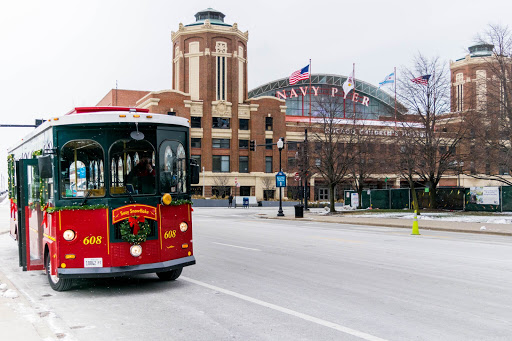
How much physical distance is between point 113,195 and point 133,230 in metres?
0.68

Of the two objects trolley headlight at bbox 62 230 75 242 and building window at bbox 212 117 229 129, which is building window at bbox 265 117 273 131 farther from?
trolley headlight at bbox 62 230 75 242

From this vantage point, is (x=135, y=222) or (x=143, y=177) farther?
(x=143, y=177)

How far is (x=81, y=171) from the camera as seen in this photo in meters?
8.95

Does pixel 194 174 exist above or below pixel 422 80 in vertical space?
below

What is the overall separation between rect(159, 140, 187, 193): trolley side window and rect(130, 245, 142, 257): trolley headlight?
1086 mm

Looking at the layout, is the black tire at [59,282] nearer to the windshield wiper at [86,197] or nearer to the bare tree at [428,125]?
the windshield wiper at [86,197]

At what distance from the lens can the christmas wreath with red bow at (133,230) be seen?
886cm

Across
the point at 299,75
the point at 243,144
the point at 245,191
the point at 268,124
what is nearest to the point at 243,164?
the point at 243,144

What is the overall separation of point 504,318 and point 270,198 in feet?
252

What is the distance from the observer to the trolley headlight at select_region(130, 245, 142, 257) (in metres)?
8.91

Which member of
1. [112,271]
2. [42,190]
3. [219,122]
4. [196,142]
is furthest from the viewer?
[219,122]

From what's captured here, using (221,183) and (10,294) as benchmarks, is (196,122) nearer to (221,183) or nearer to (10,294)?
(221,183)

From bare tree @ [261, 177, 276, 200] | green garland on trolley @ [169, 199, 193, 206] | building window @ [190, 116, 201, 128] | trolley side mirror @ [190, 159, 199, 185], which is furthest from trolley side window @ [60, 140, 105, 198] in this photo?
bare tree @ [261, 177, 276, 200]

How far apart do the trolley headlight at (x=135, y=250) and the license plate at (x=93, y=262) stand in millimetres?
516
